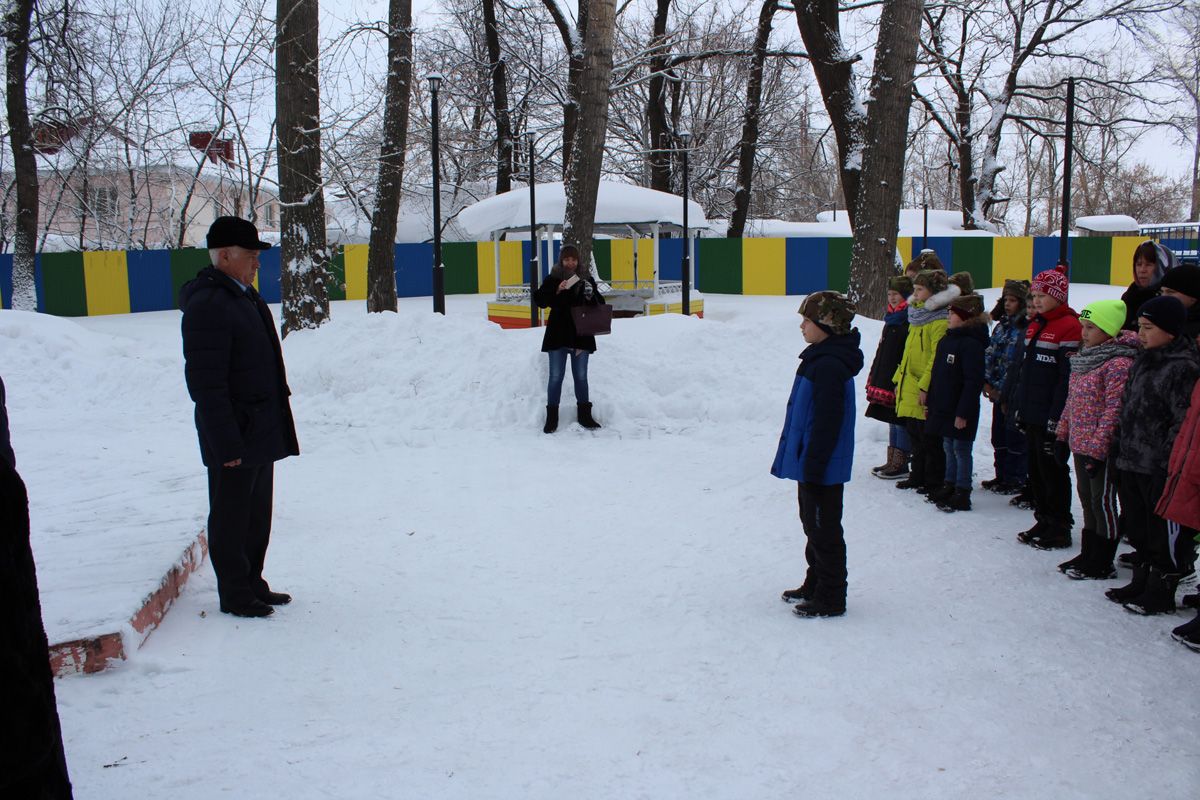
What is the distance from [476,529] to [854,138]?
11.2 meters

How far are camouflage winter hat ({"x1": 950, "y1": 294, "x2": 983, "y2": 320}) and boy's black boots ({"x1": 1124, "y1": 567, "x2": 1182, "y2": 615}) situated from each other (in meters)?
2.38

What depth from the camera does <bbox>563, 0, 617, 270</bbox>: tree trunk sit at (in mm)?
13109

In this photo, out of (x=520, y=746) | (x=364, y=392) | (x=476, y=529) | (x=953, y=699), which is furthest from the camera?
(x=364, y=392)

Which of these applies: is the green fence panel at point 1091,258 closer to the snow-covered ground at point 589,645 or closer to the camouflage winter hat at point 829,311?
the snow-covered ground at point 589,645

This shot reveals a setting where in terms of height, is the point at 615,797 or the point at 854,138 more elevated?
the point at 854,138

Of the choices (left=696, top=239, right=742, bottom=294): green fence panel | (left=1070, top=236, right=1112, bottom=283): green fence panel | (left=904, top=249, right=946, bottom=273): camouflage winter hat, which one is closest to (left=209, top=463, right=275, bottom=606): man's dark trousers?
(left=904, top=249, right=946, bottom=273): camouflage winter hat

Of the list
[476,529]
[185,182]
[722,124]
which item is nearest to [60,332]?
[476,529]

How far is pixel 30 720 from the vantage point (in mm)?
1360

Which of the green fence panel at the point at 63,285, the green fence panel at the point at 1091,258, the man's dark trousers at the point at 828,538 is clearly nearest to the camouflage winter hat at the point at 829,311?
the man's dark trousers at the point at 828,538

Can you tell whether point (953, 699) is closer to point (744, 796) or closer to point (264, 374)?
point (744, 796)

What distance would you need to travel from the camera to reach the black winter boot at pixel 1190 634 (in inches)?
161

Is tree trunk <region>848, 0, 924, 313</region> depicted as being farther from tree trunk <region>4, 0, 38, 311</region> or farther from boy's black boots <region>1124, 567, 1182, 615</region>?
tree trunk <region>4, 0, 38, 311</region>

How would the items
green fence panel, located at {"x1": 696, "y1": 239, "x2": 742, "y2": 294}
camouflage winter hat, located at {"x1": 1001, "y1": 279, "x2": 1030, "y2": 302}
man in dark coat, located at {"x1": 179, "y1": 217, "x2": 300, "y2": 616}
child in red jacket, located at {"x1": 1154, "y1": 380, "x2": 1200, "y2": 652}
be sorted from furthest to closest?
green fence panel, located at {"x1": 696, "y1": 239, "x2": 742, "y2": 294} < camouflage winter hat, located at {"x1": 1001, "y1": 279, "x2": 1030, "y2": 302} < man in dark coat, located at {"x1": 179, "y1": 217, "x2": 300, "y2": 616} < child in red jacket, located at {"x1": 1154, "y1": 380, "x2": 1200, "y2": 652}

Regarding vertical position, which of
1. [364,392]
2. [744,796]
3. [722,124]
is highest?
[722,124]
